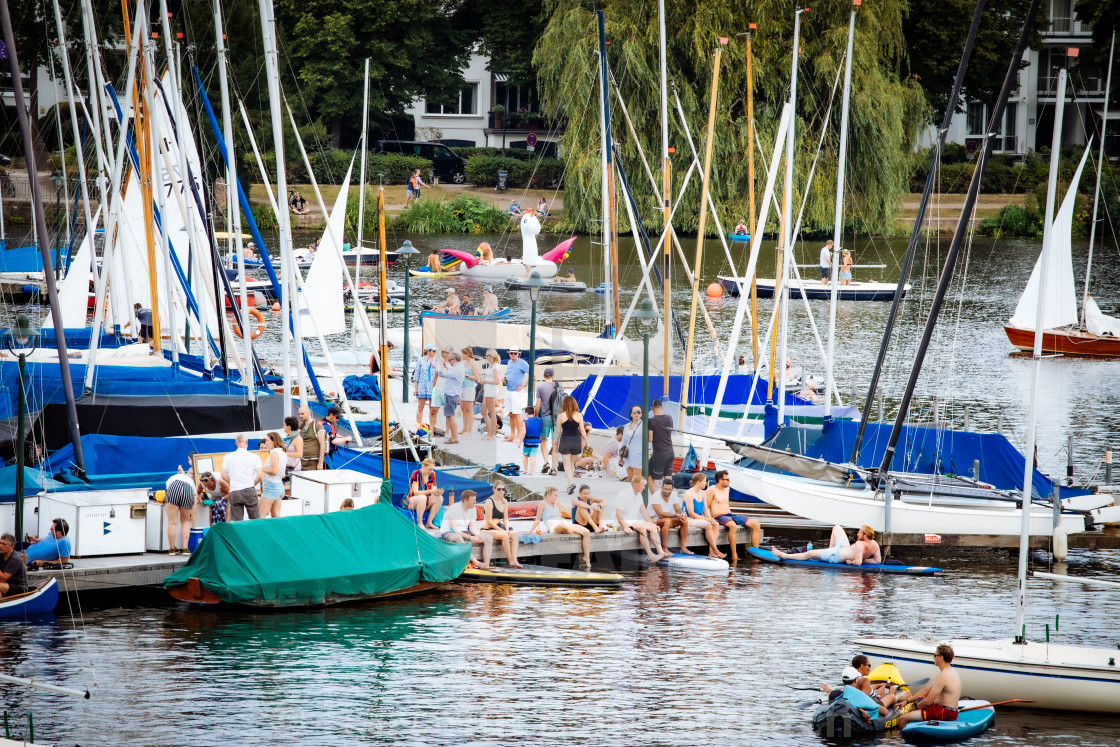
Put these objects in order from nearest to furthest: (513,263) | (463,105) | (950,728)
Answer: (950,728), (513,263), (463,105)

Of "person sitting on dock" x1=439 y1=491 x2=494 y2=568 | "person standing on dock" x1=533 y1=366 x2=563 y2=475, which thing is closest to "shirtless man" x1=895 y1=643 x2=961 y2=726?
"person sitting on dock" x1=439 y1=491 x2=494 y2=568

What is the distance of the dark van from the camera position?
2815 inches

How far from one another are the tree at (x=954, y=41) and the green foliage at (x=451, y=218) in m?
21.6

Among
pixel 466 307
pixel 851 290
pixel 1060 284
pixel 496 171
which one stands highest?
pixel 496 171

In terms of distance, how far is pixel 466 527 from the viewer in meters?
19.8

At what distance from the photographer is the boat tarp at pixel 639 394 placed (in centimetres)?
2622

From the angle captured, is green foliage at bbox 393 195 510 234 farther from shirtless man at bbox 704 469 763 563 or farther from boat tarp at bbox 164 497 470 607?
boat tarp at bbox 164 497 470 607

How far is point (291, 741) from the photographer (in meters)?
13.5

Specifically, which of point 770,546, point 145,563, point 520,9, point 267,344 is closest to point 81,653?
point 145,563

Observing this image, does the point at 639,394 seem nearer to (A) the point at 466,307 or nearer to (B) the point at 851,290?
(A) the point at 466,307

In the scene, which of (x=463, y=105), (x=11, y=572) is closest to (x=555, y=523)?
(x=11, y=572)

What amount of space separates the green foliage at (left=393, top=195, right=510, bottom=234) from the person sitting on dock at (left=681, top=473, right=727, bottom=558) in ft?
146

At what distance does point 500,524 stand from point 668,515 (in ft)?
8.70

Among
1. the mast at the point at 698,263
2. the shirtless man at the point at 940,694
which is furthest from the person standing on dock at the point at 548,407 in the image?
the shirtless man at the point at 940,694
